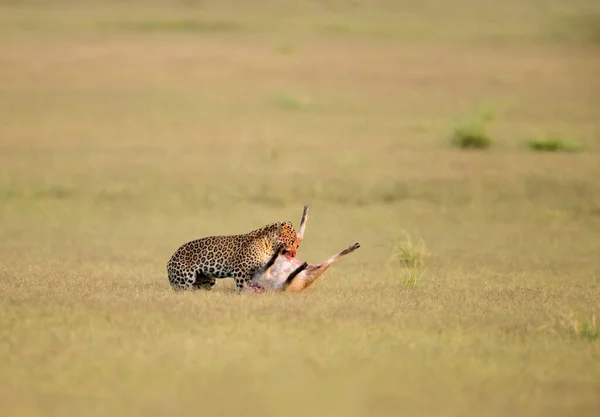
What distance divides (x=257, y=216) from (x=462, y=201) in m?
3.18

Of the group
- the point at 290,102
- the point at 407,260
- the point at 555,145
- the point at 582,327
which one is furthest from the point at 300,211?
the point at 290,102

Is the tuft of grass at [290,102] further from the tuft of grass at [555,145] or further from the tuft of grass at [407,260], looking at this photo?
the tuft of grass at [407,260]

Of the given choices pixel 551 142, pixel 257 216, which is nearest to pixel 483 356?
pixel 257 216

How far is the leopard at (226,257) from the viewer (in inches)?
407

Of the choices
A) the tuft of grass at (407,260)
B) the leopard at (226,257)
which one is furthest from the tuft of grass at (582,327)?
the tuft of grass at (407,260)

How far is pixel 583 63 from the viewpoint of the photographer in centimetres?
3628

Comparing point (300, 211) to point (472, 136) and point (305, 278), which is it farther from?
point (305, 278)

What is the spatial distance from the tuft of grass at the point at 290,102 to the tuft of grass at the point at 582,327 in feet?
64.4

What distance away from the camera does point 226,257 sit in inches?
408

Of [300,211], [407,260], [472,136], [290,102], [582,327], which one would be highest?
[582,327]

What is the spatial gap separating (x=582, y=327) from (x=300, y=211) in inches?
373

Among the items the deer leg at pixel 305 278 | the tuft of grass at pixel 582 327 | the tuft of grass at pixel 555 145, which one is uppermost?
the tuft of grass at pixel 582 327

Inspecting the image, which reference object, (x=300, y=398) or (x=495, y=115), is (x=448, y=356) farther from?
(x=495, y=115)

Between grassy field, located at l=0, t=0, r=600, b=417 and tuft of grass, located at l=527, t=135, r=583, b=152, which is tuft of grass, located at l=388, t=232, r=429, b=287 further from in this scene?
tuft of grass, located at l=527, t=135, r=583, b=152
